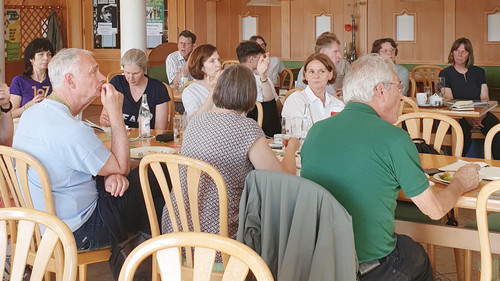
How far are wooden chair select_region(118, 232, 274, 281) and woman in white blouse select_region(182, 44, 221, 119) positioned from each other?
3077 millimetres

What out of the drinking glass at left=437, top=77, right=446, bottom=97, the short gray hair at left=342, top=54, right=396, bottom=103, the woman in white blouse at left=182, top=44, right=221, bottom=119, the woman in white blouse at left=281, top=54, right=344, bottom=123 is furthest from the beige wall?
the short gray hair at left=342, top=54, right=396, bottom=103

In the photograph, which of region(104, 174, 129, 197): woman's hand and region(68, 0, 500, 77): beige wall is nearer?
region(104, 174, 129, 197): woman's hand

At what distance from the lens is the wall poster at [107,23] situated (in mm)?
11164

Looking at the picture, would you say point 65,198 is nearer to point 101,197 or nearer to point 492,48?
point 101,197

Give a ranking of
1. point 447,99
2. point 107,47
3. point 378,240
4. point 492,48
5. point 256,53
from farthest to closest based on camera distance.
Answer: point 107,47 → point 492,48 → point 447,99 → point 256,53 → point 378,240

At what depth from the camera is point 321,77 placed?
457 centimetres

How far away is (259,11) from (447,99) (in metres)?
4.78

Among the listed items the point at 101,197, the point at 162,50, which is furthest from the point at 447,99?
the point at 162,50

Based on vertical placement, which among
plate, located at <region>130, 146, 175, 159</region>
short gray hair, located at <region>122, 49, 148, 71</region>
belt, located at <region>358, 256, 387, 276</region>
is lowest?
belt, located at <region>358, 256, 387, 276</region>

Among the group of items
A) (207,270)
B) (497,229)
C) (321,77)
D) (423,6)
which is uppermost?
(423,6)

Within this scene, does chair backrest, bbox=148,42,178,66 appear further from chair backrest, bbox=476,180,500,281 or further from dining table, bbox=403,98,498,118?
chair backrest, bbox=476,180,500,281

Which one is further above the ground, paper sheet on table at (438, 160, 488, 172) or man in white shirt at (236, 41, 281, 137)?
man in white shirt at (236, 41, 281, 137)

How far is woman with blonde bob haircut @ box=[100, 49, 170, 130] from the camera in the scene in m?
4.77

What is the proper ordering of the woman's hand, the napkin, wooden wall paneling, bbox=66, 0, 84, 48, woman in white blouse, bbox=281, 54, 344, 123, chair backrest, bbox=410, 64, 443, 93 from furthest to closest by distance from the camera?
1. wooden wall paneling, bbox=66, 0, 84, 48
2. chair backrest, bbox=410, 64, 443, 93
3. the napkin
4. woman in white blouse, bbox=281, 54, 344, 123
5. the woman's hand
